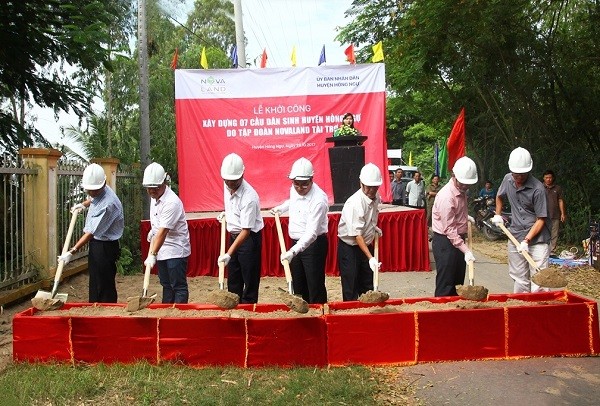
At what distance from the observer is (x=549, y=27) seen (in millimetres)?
13422

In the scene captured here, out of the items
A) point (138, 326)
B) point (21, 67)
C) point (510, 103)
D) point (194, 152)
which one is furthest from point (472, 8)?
point (138, 326)

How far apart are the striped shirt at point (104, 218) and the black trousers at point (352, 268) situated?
6.72 feet

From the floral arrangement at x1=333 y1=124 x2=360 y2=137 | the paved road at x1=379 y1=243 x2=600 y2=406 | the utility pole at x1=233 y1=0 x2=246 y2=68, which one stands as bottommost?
the paved road at x1=379 y1=243 x2=600 y2=406

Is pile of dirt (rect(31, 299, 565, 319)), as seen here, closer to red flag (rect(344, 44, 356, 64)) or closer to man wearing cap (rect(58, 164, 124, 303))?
man wearing cap (rect(58, 164, 124, 303))

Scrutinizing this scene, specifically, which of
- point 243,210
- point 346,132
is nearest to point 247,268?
point 243,210

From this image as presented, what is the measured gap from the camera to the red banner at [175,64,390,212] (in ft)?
39.8

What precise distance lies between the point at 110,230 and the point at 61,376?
1.69 metres

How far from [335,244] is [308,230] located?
4.46 metres

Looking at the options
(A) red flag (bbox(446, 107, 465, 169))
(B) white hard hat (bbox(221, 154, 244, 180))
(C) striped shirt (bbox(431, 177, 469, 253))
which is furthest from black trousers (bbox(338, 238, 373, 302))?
(A) red flag (bbox(446, 107, 465, 169))

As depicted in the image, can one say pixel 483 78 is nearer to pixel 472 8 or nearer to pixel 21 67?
pixel 472 8

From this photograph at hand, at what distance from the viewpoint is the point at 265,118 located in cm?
1232

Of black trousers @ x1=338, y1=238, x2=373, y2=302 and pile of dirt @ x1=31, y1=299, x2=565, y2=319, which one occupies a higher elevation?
black trousers @ x1=338, y1=238, x2=373, y2=302

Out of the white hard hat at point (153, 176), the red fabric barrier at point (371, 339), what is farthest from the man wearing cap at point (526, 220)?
the white hard hat at point (153, 176)

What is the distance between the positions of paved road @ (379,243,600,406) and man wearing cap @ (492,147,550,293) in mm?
1118
